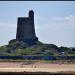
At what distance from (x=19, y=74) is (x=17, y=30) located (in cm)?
10698

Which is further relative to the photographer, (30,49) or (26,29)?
(26,29)

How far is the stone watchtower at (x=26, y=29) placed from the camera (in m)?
113

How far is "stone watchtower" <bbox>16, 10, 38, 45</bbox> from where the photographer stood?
113131 mm

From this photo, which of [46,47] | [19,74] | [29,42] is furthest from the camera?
[29,42]

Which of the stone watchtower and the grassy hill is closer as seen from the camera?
the grassy hill

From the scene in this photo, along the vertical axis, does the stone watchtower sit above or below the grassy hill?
above

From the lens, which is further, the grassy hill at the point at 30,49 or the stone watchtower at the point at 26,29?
the stone watchtower at the point at 26,29

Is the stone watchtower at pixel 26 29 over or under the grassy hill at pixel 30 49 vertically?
over

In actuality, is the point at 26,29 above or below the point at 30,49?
above

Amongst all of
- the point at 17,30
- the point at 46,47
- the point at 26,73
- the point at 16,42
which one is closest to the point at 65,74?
the point at 26,73

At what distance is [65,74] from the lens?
925cm

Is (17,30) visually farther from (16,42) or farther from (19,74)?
(19,74)

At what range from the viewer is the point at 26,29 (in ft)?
385

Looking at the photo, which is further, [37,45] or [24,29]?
[24,29]
